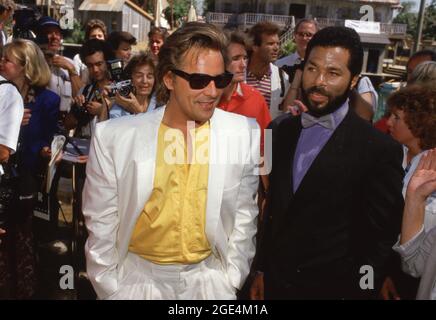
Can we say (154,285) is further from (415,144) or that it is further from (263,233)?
(415,144)

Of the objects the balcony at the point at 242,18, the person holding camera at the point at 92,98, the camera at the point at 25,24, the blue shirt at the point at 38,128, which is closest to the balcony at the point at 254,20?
the balcony at the point at 242,18

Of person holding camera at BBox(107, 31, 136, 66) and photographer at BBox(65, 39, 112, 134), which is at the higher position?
person holding camera at BBox(107, 31, 136, 66)

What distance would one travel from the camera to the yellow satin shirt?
2029 millimetres

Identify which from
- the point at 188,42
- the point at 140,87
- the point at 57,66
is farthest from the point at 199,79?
the point at 57,66

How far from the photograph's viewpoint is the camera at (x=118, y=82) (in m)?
4.08

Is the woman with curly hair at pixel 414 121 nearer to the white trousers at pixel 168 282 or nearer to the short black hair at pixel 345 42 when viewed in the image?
the short black hair at pixel 345 42

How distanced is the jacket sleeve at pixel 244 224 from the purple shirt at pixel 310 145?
21 cm

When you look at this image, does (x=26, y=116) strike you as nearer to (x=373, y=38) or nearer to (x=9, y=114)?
(x=9, y=114)

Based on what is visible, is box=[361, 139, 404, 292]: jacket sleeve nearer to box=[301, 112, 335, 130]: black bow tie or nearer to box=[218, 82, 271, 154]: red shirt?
box=[301, 112, 335, 130]: black bow tie

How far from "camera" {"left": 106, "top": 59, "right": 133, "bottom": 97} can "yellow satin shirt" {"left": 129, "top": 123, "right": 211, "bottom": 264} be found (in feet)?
6.95

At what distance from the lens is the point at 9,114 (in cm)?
302

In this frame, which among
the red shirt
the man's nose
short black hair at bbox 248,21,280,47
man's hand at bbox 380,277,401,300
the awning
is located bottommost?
man's hand at bbox 380,277,401,300

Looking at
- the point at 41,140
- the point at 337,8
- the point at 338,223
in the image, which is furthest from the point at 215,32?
the point at 337,8

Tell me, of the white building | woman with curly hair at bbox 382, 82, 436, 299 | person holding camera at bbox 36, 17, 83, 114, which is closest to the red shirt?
woman with curly hair at bbox 382, 82, 436, 299
